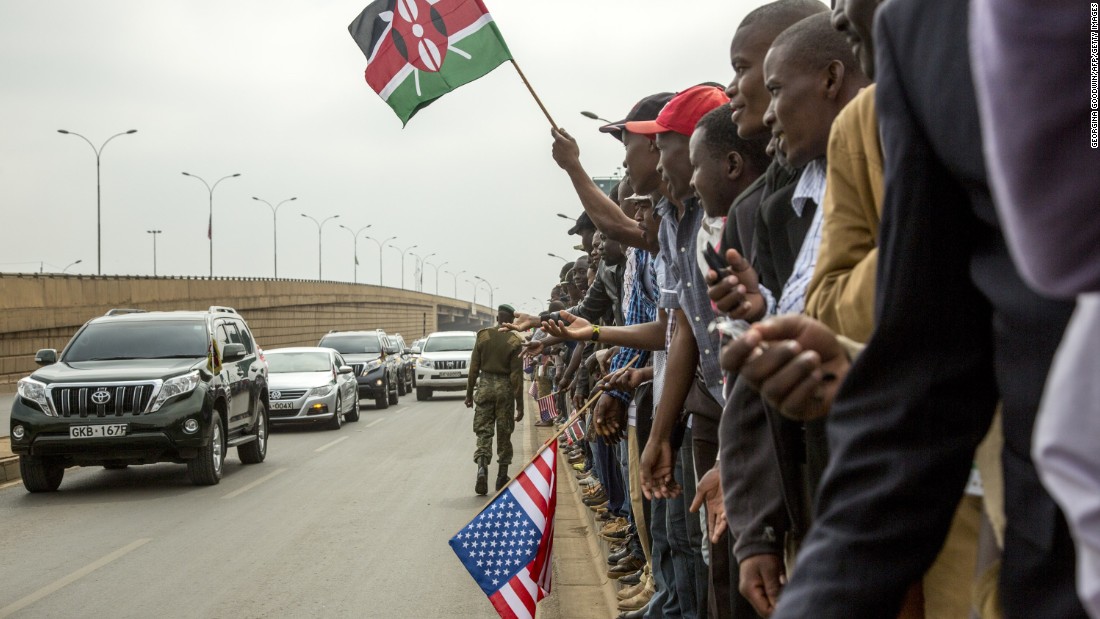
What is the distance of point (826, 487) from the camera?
1379mm

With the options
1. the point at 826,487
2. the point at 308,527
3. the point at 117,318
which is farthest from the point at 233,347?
the point at 826,487

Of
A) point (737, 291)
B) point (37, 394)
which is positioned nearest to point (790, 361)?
point (737, 291)

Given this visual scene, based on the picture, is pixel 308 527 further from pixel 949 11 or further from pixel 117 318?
pixel 949 11

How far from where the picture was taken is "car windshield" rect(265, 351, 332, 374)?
2288cm

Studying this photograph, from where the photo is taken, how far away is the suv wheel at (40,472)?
40.9 ft

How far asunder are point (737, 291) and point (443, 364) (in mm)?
30986

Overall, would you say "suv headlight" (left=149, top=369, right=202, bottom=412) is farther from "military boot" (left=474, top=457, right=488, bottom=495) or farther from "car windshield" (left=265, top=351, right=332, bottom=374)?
"car windshield" (left=265, top=351, right=332, bottom=374)

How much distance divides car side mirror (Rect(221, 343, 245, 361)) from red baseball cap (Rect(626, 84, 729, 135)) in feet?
33.6

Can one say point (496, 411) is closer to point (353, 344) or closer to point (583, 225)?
point (583, 225)

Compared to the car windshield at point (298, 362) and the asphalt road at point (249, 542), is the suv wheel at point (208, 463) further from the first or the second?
the car windshield at point (298, 362)

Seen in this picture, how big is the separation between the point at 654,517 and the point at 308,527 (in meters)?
5.52

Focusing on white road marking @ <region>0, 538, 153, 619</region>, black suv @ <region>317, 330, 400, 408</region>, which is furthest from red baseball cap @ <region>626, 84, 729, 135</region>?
black suv @ <region>317, 330, 400, 408</region>

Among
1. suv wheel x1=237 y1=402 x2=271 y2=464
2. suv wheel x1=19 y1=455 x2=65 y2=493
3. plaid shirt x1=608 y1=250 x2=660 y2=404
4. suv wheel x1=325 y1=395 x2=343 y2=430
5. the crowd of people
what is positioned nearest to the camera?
the crowd of people

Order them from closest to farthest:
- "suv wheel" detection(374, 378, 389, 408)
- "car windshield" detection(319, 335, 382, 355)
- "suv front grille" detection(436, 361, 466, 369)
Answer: "suv wheel" detection(374, 378, 389, 408) → "car windshield" detection(319, 335, 382, 355) → "suv front grille" detection(436, 361, 466, 369)
